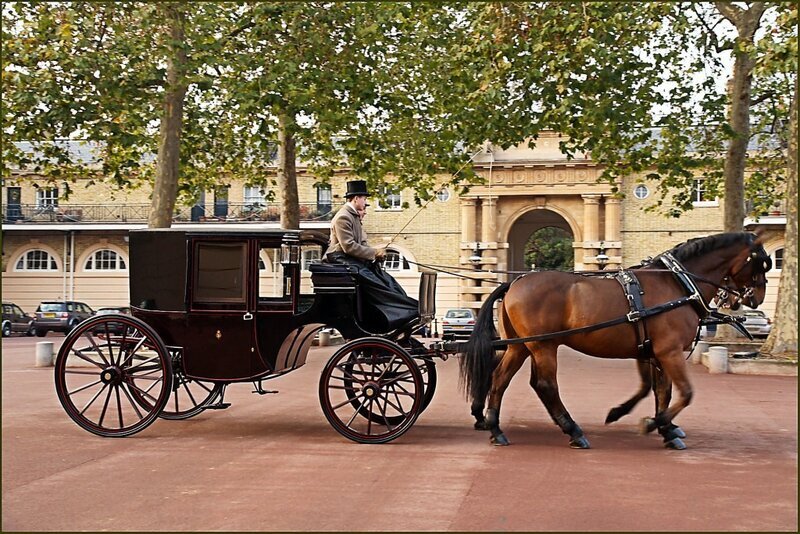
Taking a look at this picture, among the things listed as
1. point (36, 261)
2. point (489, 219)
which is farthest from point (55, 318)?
point (489, 219)

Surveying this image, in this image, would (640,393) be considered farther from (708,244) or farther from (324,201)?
(324,201)

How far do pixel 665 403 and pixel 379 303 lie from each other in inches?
119

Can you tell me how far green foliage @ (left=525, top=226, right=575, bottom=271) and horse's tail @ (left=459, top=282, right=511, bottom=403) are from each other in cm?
5064

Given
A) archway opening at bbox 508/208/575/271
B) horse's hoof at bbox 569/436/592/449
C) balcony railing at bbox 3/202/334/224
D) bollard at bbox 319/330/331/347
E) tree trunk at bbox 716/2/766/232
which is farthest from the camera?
archway opening at bbox 508/208/575/271

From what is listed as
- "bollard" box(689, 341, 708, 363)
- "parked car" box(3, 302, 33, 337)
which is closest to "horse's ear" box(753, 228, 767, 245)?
"bollard" box(689, 341, 708, 363)

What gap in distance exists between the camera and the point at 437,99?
69.1 ft

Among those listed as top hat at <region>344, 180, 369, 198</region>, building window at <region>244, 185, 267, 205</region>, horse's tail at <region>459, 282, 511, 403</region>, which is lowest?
horse's tail at <region>459, 282, 511, 403</region>

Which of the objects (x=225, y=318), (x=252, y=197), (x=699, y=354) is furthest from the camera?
(x=252, y=197)

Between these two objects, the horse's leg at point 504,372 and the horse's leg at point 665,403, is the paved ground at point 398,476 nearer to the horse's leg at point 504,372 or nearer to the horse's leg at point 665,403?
the horse's leg at point 665,403

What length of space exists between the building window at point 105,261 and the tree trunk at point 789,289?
1445 inches

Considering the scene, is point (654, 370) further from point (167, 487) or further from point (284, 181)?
point (284, 181)

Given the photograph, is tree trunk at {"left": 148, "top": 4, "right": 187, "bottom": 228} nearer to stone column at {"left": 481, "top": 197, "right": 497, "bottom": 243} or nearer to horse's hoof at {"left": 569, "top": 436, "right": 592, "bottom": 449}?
horse's hoof at {"left": 569, "top": 436, "right": 592, "bottom": 449}

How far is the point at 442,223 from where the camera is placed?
45.3 m

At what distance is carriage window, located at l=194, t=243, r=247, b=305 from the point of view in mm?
9258
